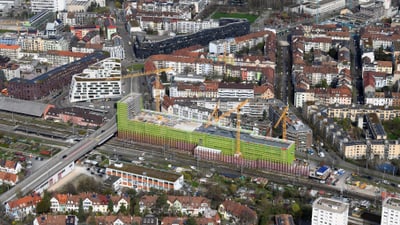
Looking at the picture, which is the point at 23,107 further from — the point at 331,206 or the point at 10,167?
the point at 331,206

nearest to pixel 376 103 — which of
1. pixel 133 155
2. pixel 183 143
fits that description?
pixel 183 143

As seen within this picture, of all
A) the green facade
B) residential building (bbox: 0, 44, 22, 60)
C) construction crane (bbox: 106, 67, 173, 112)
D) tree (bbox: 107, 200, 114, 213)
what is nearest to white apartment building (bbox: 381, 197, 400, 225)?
the green facade

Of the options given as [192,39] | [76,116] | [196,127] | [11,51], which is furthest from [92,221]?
[192,39]

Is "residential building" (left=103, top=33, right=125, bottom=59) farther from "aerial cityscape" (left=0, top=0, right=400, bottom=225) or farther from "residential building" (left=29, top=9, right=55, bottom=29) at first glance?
"residential building" (left=29, top=9, right=55, bottom=29)

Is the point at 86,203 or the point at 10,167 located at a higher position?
the point at 10,167

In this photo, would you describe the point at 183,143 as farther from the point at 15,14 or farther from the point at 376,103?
the point at 15,14

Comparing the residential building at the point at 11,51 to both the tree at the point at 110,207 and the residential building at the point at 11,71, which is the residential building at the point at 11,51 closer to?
the residential building at the point at 11,71
